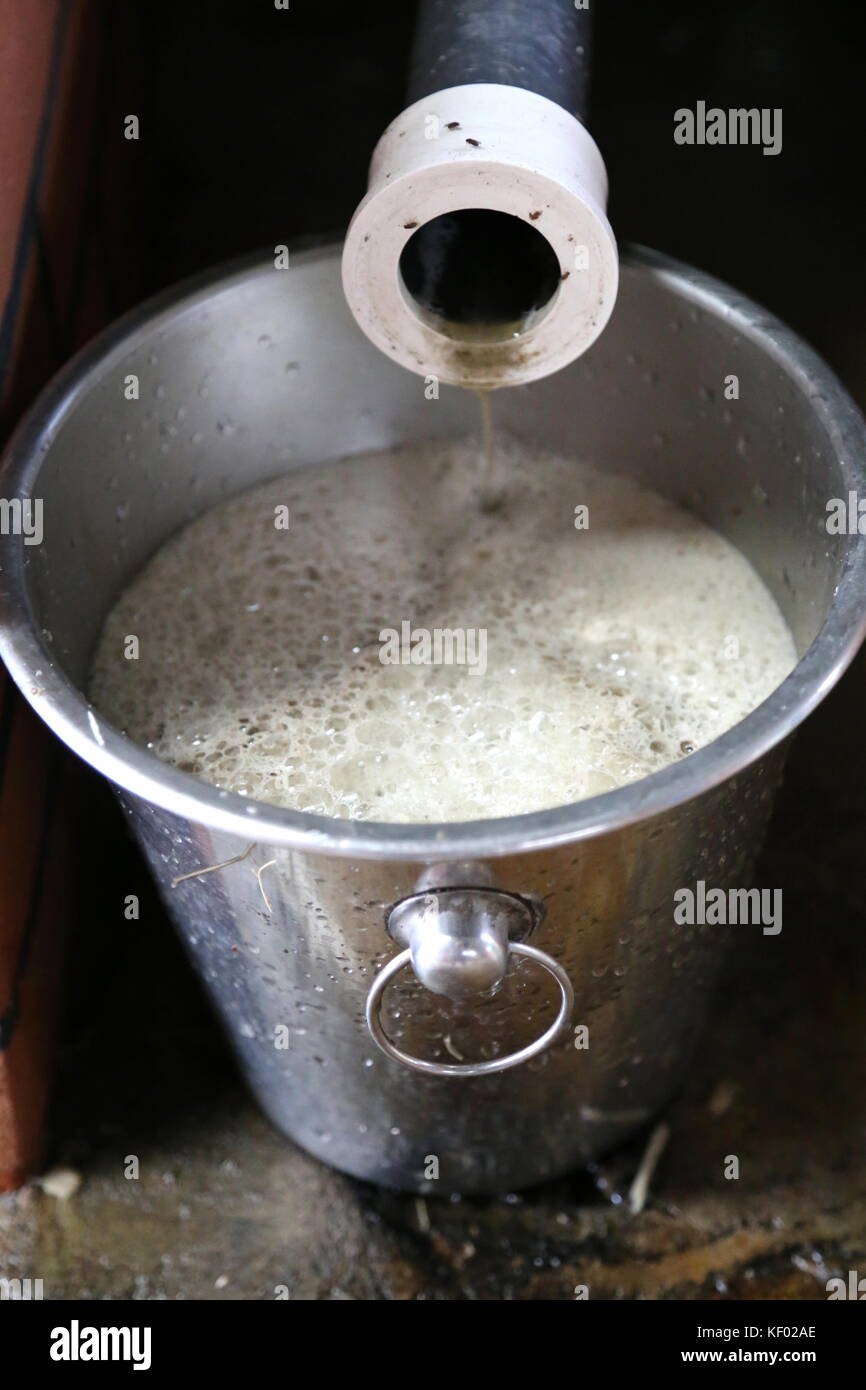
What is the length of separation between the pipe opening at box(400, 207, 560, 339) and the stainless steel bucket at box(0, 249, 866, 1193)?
0.13m

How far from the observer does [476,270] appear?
1.13 m

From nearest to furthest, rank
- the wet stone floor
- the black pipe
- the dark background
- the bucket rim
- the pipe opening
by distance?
the bucket rim, the black pipe, the pipe opening, the wet stone floor, the dark background

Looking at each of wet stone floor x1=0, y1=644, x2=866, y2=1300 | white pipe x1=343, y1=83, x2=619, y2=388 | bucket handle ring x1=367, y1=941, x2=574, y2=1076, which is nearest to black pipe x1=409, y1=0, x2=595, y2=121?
white pipe x1=343, y1=83, x2=619, y2=388

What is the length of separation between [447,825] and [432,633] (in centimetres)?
37

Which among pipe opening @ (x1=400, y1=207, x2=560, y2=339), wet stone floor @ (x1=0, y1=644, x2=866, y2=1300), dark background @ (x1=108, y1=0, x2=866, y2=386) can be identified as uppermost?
dark background @ (x1=108, y1=0, x2=866, y2=386)

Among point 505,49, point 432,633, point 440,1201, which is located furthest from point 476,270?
point 440,1201

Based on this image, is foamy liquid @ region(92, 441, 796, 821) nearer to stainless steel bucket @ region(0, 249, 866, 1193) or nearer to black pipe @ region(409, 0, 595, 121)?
stainless steel bucket @ region(0, 249, 866, 1193)

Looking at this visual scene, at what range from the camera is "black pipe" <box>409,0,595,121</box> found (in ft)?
3.19

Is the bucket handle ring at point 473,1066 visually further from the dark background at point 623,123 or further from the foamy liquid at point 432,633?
the dark background at point 623,123

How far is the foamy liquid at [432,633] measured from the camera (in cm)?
107

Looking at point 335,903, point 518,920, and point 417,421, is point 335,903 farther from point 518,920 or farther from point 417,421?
point 417,421

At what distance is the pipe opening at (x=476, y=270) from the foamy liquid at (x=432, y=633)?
0.23m

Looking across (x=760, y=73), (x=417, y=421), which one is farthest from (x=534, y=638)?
(x=760, y=73)

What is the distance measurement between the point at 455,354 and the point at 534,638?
0.82ft
